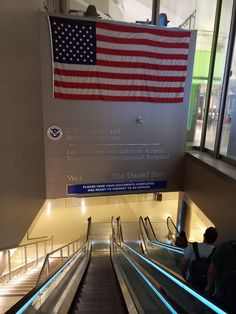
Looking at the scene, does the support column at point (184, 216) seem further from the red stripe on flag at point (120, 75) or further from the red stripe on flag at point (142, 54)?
the red stripe on flag at point (142, 54)

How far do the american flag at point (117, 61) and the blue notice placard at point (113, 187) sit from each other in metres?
2.40

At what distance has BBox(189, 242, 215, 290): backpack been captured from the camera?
3.16 meters

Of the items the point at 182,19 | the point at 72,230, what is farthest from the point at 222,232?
the point at 72,230

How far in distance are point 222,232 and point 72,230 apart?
21.0 feet

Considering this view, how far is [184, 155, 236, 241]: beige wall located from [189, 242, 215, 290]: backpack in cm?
200

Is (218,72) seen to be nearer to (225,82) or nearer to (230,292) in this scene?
(225,82)

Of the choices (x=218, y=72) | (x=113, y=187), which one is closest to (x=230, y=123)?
(x=218, y=72)

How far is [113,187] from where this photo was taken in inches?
287

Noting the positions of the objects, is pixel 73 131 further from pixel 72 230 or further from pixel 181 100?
pixel 72 230

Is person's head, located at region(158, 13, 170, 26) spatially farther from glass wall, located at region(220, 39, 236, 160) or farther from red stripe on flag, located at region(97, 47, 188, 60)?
glass wall, located at region(220, 39, 236, 160)

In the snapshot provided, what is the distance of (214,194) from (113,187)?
2.82 m

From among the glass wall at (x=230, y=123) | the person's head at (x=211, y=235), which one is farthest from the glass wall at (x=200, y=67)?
the person's head at (x=211, y=235)

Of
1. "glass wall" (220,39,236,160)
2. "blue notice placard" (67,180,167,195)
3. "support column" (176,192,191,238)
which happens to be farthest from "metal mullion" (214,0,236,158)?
"support column" (176,192,191,238)

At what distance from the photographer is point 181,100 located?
7078 mm
